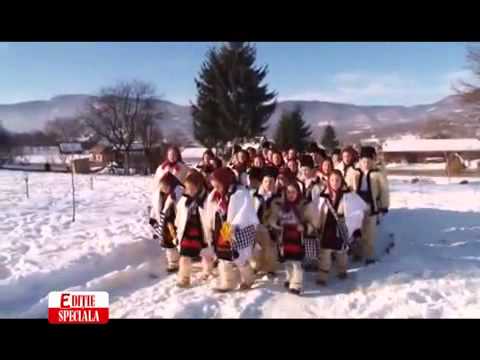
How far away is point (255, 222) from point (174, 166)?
1596 millimetres

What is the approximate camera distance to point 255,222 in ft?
14.2

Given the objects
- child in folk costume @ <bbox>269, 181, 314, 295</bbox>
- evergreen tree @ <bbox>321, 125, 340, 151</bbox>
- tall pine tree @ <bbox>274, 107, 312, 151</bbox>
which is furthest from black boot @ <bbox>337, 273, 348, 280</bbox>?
tall pine tree @ <bbox>274, 107, 312, 151</bbox>

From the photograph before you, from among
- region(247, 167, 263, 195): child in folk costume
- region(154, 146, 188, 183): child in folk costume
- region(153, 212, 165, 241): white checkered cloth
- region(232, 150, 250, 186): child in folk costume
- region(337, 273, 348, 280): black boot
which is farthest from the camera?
region(232, 150, 250, 186): child in folk costume

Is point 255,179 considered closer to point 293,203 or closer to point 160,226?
point 293,203

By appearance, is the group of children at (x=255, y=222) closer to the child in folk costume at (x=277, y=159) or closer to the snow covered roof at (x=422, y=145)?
the child in folk costume at (x=277, y=159)

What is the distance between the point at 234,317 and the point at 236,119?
13743 millimetres

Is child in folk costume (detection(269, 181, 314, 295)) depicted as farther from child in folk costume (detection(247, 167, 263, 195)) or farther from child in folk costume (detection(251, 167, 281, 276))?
child in folk costume (detection(247, 167, 263, 195))

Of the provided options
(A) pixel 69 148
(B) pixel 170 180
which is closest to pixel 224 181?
(B) pixel 170 180

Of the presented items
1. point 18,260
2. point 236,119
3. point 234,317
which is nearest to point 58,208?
point 18,260

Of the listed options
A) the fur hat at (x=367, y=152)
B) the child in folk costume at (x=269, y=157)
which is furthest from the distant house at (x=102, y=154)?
the fur hat at (x=367, y=152)

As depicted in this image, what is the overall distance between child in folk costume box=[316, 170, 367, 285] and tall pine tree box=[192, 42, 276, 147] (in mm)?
12388

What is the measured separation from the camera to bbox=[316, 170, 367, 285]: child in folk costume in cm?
450

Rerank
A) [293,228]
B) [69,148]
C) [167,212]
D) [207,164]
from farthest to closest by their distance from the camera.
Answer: [69,148] → [207,164] → [167,212] → [293,228]
